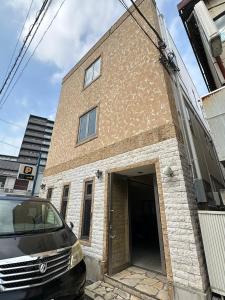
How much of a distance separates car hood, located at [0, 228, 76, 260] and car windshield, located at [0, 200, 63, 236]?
0.20m

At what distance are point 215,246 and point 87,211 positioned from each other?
151 inches

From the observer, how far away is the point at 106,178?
17.9 ft

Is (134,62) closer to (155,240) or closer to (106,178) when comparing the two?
(106,178)

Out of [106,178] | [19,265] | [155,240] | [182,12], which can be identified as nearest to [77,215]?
[106,178]

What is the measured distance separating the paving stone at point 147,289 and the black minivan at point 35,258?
169cm

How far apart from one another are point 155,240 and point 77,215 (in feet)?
14.8

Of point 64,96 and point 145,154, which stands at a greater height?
point 64,96

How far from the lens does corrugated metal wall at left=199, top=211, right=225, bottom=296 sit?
309cm

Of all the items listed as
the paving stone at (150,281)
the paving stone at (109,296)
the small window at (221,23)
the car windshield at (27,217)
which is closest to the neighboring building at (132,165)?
the paving stone at (150,281)

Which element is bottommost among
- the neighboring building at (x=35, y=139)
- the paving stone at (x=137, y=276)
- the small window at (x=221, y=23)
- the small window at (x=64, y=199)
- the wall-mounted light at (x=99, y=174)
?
the paving stone at (x=137, y=276)

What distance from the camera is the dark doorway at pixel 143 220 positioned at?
6457 mm

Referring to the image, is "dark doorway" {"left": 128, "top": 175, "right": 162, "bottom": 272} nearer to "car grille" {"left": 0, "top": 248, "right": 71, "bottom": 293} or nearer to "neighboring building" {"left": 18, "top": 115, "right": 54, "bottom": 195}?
"car grille" {"left": 0, "top": 248, "right": 71, "bottom": 293}

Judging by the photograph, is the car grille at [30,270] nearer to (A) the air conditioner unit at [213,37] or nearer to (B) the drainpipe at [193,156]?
(B) the drainpipe at [193,156]

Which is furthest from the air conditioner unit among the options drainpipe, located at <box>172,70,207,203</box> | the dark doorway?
the dark doorway
